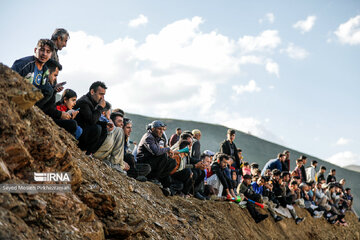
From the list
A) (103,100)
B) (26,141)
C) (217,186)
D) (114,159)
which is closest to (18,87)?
(26,141)

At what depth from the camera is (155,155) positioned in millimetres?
7793

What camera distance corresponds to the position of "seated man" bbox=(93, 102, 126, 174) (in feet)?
21.7

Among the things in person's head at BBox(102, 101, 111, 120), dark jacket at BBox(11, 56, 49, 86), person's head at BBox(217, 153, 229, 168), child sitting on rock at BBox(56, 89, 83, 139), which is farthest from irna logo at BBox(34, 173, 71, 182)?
person's head at BBox(217, 153, 229, 168)

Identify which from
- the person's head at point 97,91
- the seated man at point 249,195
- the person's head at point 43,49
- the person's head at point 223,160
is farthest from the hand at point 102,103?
the seated man at point 249,195

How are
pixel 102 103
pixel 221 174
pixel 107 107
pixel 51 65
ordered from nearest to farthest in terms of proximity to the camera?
1. pixel 51 65
2. pixel 102 103
3. pixel 107 107
4. pixel 221 174

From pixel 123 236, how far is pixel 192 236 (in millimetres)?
2150

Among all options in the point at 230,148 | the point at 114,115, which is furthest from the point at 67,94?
the point at 230,148

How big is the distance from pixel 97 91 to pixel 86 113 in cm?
53

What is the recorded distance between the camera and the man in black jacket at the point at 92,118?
6043 millimetres

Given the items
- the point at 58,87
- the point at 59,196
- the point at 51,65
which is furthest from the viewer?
the point at 58,87

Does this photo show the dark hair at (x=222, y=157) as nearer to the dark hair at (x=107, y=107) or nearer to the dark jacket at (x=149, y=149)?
the dark jacket at (x=149, y=149)

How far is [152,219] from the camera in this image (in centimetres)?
568

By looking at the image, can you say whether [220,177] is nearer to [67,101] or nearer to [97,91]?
[97,91]

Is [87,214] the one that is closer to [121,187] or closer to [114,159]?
[121,187]
